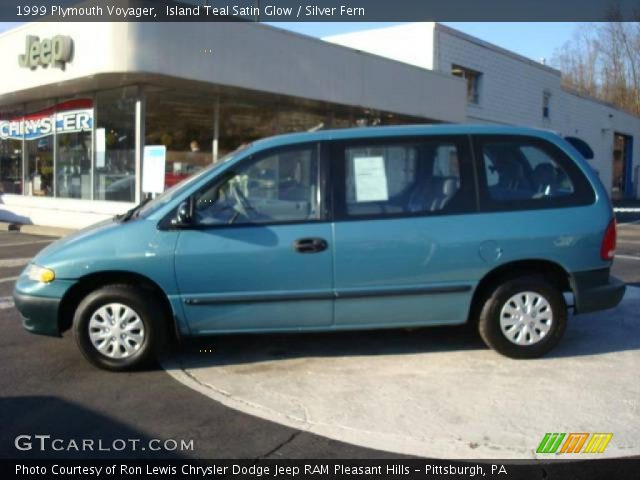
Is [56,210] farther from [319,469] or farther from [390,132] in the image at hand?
[319,469]

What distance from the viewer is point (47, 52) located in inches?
538

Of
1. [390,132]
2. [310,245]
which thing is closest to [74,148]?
[390,132]

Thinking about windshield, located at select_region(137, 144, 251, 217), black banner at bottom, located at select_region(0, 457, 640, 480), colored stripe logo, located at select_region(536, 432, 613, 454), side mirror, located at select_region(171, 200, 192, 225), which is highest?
windshield, located at select_region(137, 144, 251, 217)

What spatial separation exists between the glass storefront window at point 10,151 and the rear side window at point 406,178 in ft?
Answer: 50.7

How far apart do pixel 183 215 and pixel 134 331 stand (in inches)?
38.0

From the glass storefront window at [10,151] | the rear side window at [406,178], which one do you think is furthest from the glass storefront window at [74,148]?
the rear side window at [406,178]

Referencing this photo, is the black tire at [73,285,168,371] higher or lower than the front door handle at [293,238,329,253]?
lower

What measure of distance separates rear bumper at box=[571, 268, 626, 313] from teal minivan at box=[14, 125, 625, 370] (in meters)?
0.01

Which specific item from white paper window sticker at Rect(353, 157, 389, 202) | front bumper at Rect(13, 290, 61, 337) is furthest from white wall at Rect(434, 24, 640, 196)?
front bumper at Rect(13, 290, 61, 337)

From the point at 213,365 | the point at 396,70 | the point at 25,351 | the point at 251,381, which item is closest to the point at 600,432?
the point at 251,381

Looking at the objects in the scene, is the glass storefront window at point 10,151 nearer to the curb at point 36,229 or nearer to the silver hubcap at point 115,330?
the curb at point 36,229

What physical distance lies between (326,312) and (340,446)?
1.41 meters

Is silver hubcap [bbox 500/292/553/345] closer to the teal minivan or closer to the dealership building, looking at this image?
the teal minivan

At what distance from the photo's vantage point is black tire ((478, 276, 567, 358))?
508 cm
